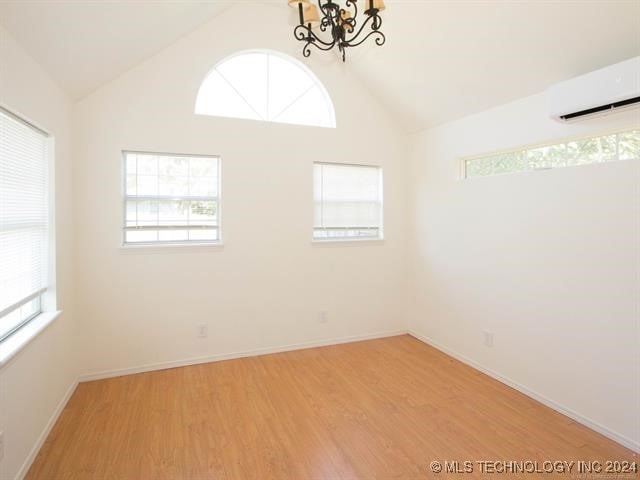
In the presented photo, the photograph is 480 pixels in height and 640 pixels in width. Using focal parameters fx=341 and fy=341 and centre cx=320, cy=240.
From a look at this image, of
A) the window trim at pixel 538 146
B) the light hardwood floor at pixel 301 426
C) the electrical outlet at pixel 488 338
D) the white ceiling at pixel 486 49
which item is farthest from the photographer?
the electrical outlet at pixel 488 338

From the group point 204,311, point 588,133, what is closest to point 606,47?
point 588,133

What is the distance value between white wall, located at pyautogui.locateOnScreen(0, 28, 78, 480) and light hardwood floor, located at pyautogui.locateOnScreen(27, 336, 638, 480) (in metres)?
0.20

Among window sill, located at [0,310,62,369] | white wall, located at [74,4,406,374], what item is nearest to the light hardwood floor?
white wall, located at [74,4,406,374]

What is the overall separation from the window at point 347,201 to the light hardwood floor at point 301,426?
1.50 metres

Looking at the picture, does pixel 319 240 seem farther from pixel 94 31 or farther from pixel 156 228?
pixel 94 31

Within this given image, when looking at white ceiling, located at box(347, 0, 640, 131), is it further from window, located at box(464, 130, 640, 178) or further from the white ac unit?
window, located at box(464, 130, 640, 178)

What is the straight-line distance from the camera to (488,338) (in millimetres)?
3168

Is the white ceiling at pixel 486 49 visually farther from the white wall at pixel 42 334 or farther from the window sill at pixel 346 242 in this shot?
the white wall at pixel 42 334

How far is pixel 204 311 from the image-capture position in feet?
11.1

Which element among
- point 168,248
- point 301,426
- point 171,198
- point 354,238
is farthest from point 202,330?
point 354,238

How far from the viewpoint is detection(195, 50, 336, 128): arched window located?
11.3 ft

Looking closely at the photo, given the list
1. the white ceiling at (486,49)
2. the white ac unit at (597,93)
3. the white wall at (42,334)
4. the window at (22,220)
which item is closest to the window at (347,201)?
the white ceiling at (486,49)

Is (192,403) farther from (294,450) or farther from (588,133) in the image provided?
(588,133)

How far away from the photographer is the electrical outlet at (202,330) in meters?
3.35
